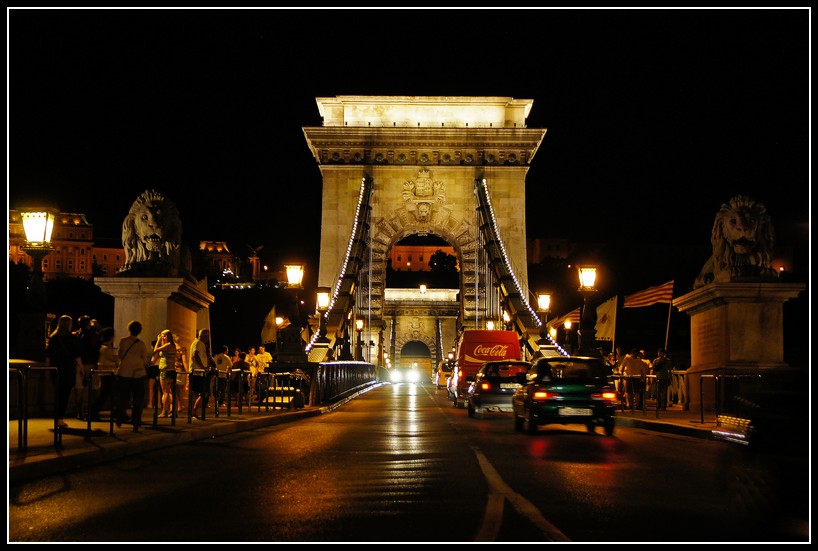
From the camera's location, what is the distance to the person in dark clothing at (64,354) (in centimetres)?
1419

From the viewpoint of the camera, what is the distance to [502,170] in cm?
6016

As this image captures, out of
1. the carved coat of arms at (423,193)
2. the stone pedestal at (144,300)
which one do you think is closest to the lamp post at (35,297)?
the stone pedestal at (144,300)

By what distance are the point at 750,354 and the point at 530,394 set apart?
246 inches

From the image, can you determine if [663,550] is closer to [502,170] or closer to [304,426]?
[304,426]

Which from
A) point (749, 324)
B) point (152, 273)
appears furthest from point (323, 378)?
point (749, 324)

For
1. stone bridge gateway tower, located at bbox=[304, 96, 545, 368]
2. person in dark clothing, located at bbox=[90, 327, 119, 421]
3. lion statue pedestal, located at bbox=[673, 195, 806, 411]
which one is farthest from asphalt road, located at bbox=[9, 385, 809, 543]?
stone bridge gateway tower, located at bbox=[304, 96, 545, 368]

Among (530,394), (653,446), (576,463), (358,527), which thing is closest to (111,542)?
(358,527)

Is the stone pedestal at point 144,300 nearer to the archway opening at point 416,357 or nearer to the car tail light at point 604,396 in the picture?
the car tail light at point 604,396

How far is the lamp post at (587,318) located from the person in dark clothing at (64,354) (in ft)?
43.9

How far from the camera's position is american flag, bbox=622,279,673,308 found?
94.7 ft

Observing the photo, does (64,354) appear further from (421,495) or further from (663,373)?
(663,373)

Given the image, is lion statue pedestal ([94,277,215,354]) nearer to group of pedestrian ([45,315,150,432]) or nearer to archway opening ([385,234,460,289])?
group of pedestrian ([45,315,150,432])

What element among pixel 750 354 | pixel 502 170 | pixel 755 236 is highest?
pixel 502 170

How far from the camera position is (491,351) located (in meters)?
30.0
